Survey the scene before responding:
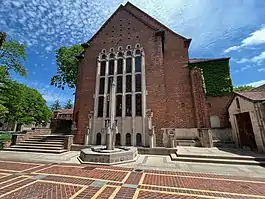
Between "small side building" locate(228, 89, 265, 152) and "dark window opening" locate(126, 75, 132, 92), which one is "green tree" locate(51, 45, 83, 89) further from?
"small side building" locate(228, 89, 265, 152)

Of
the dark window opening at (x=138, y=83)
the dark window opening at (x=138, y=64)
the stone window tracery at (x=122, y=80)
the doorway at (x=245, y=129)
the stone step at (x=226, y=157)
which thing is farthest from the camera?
the dark window opening at (x=138, y=64)

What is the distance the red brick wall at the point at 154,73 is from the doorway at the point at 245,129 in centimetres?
372

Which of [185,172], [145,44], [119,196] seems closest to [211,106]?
[145,44]

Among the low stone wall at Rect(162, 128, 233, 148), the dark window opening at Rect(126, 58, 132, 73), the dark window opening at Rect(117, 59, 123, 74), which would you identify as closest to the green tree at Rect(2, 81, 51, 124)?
the dark window opening at Rect(117, 59, 123, 74)

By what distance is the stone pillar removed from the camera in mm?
12227

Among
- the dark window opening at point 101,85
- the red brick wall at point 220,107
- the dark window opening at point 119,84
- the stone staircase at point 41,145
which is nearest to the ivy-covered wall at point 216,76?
the red brick wall at point 220,107

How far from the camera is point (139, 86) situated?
14.5m

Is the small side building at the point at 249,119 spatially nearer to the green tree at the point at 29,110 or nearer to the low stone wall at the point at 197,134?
the low stone wall at the point at 197,134

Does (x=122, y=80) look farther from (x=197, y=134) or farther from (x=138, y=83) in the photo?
(x=197, y=134)

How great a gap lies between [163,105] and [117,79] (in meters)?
5.87

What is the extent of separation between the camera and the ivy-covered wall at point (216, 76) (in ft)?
49.5

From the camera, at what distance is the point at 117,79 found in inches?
607

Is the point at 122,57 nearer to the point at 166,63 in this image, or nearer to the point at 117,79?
the point at 117,79

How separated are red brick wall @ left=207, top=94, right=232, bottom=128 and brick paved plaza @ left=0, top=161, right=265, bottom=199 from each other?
10.1 meters
